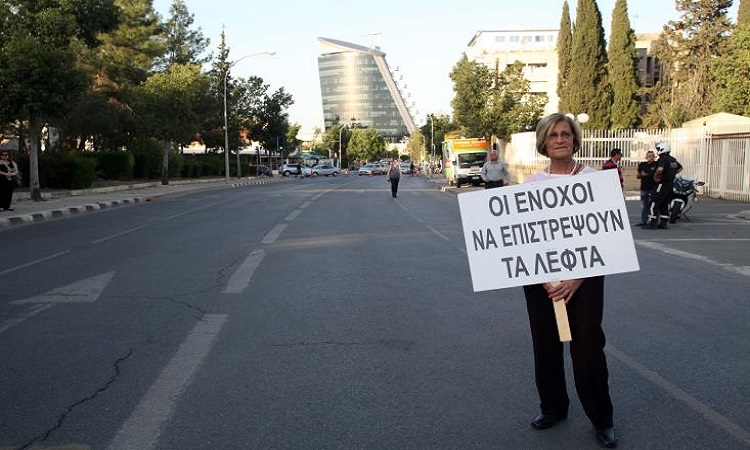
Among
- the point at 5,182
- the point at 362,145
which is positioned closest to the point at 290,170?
the point at 5,182

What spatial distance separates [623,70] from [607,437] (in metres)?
52.1

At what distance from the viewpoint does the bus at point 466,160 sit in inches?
1437

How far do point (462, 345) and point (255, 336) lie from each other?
1818 mm

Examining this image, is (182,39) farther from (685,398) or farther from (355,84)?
(355,84)

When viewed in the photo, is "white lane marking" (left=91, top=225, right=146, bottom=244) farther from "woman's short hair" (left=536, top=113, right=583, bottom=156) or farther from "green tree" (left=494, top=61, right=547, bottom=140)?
"green tree" (left=494, top=61, right=547, bottom=140)

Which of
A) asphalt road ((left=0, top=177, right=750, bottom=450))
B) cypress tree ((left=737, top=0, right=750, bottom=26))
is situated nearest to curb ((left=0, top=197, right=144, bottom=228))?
asphalt road ((left=0, top=177, right=750, bottom=450))

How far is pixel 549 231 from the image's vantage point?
4027mm

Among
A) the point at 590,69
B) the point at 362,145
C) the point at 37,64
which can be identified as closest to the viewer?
the point at 37,64

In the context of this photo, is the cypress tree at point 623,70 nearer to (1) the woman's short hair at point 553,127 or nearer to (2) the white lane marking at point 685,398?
(2) the white lane marking at point 685,398

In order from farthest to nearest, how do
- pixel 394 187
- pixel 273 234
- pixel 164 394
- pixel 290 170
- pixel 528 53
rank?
→ pixel 528 53 < pixel 290 170 < pixel 394 187 < pixel 273 234 < pixel 164 394

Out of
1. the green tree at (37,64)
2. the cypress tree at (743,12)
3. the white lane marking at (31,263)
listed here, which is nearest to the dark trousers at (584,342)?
the white lane marking at (31,263)

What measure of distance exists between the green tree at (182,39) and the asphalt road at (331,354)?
53.1m

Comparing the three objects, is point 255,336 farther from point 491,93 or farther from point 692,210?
point 491,93

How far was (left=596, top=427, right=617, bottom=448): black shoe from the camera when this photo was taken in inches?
149
